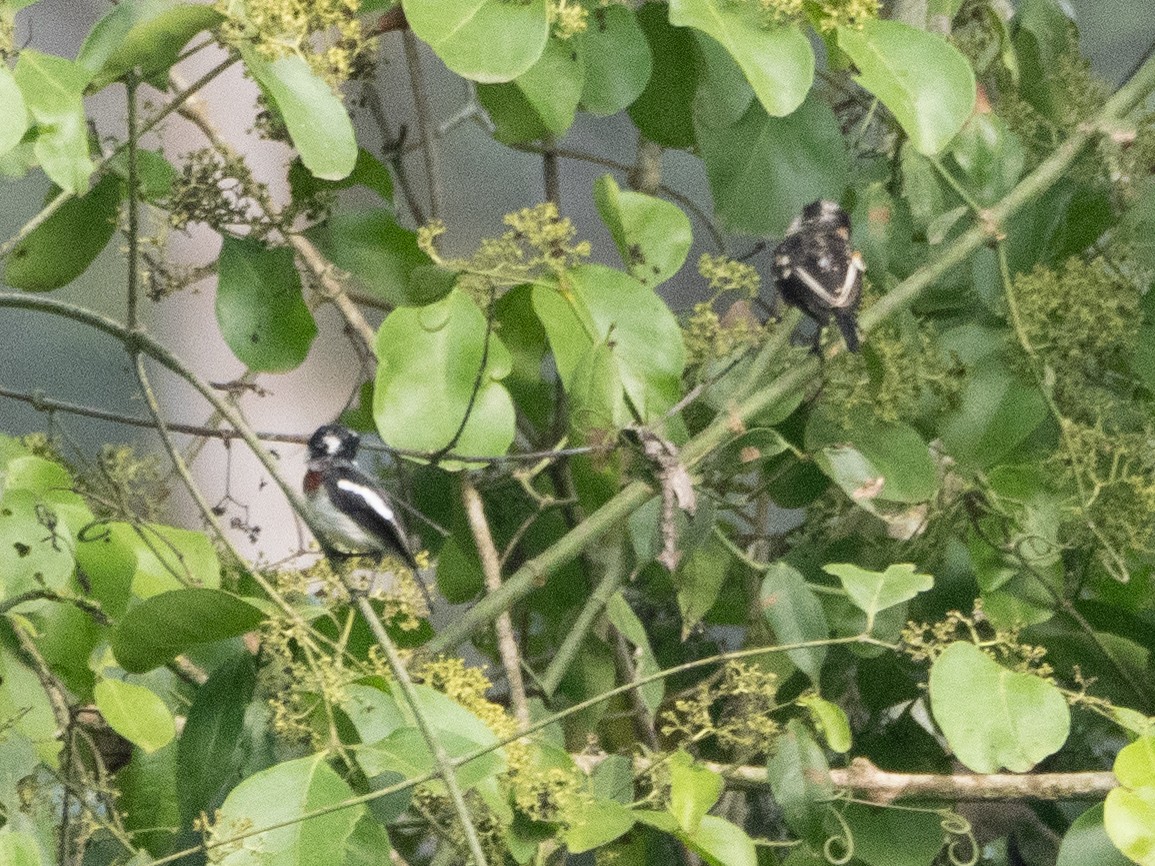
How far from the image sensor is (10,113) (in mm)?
782

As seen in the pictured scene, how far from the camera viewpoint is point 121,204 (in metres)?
1.26

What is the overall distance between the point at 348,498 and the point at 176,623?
0.24m

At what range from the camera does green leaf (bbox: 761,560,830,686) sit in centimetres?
115

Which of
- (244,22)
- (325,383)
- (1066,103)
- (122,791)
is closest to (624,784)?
(122,791)

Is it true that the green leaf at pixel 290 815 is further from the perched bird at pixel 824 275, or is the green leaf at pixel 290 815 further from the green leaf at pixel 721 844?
the perched bird at pixel 824 275

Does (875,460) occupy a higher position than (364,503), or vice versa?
(875,460)

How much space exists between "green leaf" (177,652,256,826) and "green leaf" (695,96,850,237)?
2.00 feet

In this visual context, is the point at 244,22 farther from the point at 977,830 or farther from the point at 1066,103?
the point at 977,830

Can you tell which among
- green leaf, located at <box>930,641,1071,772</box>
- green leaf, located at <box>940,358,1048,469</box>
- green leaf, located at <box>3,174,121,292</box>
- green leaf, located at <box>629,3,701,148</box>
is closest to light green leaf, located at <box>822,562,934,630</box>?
green leaf, located at <box>930,641,1071,772</box>

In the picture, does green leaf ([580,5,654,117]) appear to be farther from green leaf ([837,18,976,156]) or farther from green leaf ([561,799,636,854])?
green leaf ([561,799,636,854])

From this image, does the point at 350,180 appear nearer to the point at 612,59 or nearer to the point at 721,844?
the point at 612,59

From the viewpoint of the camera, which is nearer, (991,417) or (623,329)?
(623,329)

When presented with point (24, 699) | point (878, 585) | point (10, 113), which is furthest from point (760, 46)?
point (24, 699)

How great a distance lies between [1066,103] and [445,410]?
714 mm
